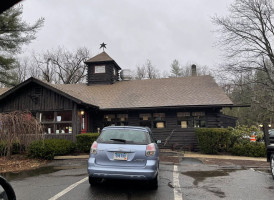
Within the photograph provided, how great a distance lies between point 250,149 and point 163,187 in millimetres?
9146

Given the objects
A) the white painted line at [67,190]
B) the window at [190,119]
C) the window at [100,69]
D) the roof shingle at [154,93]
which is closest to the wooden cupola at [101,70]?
the window at [100,69]

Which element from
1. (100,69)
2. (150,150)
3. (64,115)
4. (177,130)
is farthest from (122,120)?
(150,150)

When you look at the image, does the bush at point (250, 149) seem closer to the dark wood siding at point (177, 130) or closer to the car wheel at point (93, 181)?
the dark wood siding at point (177, 130)

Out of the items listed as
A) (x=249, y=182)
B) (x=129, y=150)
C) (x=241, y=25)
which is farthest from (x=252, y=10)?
(x=129, y=150)

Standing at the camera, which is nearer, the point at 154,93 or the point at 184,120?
the point at 184,120

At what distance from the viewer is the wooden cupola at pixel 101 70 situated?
855 inches

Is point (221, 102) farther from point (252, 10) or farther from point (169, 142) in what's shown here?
point (252, 10)

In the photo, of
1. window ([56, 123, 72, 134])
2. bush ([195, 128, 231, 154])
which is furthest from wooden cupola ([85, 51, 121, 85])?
bush ([195, 128, 231, 154])

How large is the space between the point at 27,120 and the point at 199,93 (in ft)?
40.3

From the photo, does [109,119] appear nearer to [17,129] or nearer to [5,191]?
[17,129]

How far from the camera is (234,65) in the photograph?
2106 cm

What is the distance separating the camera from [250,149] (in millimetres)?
12492

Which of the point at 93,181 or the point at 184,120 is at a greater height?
the point at 184,120

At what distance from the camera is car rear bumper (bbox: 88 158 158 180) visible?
4883 millimetres
